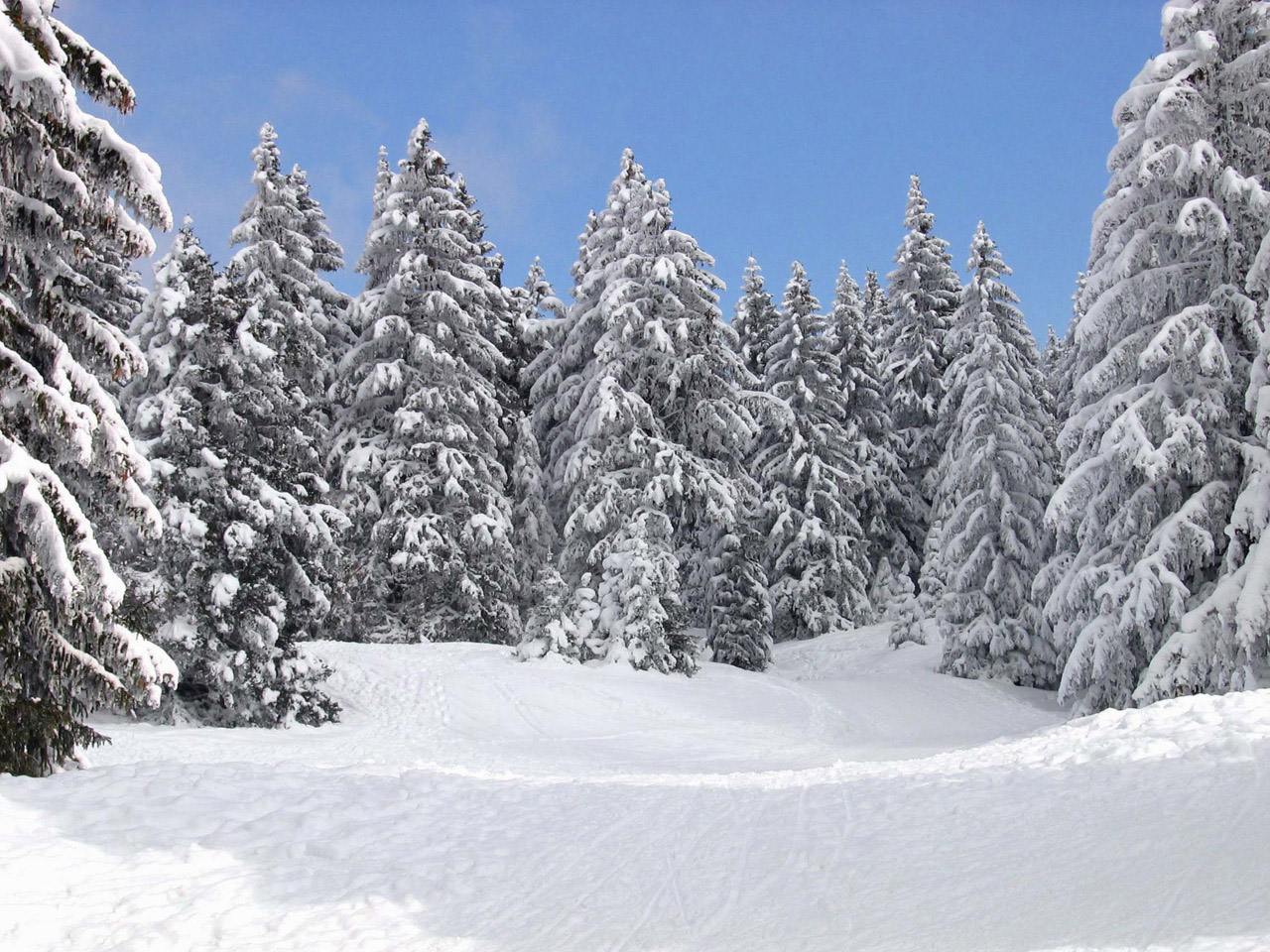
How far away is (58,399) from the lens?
779cm

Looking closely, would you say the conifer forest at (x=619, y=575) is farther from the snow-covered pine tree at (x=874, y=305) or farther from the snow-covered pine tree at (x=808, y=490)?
the snow-covered pine tree at (x=874, y=305)

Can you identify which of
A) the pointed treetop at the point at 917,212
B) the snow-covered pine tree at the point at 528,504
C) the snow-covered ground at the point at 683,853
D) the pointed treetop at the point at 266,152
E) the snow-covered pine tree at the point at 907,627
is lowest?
the snow-covered ground at the point at 683,853

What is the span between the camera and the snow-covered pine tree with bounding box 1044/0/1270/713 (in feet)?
46.7

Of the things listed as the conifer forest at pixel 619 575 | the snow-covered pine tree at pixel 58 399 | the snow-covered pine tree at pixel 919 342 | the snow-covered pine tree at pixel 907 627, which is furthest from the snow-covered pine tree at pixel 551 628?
the snow-covered pine tree at pixel 919 342

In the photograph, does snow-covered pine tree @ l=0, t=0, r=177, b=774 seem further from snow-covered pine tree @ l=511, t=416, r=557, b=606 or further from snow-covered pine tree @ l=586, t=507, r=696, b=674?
snow-covered pine tree @ l=511, t=416, r=557, b=606

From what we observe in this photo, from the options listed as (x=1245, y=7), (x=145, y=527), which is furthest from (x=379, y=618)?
(x=1245, y=7)

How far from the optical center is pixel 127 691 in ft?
27.5

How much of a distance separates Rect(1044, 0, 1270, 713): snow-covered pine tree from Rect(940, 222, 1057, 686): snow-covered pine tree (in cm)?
729

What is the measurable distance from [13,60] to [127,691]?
5427 mm

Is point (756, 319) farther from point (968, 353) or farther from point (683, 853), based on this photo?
point (683, 853)

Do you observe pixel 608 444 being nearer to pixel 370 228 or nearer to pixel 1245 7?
pixel 370 228

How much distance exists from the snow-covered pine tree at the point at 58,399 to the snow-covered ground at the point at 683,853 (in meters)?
0.88

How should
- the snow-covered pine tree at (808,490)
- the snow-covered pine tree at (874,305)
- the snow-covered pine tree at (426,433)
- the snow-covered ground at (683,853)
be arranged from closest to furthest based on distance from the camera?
the snow-covered ground at (683,853) < the snow-covered pine tree at (426,433) < the snow-covered pine tree at (808,490) < the snow-covered pine tree at (874,305)

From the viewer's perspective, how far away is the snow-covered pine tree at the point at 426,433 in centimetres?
2408
